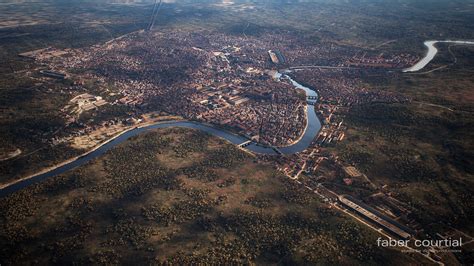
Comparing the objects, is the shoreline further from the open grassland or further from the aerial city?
the open grassland

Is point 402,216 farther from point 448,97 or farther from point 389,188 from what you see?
point 448,97

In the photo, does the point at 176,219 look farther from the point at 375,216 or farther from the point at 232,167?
the point at 375,216

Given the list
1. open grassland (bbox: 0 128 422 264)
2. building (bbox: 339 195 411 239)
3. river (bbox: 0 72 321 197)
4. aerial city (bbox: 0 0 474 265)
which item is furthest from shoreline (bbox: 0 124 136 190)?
building (bbox: 339 195 411 239)

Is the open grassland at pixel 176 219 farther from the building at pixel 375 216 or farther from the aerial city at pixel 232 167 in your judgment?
the building at pixel 375 216

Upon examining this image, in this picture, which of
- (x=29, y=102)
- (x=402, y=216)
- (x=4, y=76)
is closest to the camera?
(x=402, y=216)

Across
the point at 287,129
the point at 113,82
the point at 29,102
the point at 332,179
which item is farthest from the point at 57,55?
the point at 332,179

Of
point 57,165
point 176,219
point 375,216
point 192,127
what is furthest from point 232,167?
point 57,165

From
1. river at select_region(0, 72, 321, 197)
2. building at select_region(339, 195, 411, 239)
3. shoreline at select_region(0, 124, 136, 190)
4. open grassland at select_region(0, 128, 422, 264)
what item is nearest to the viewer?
open grassland at select_region(0, 128, 422, 264)

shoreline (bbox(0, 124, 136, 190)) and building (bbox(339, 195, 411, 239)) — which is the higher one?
building (bbox(339, 195, 411, 239))

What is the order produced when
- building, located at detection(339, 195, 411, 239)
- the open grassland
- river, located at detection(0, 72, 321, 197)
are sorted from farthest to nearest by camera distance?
river, located at detection(0, 72, 321, 197) → building, located at detection(339, 195, 411, 239) → the open grassland
